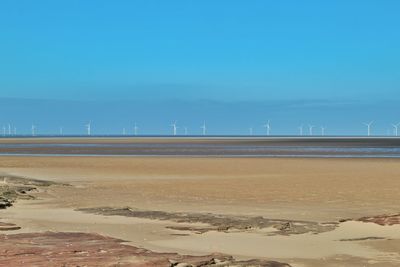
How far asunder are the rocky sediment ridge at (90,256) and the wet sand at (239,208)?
80cm

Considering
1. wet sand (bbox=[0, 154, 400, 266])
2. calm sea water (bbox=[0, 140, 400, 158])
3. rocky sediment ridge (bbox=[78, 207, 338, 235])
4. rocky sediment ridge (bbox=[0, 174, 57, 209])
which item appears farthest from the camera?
calm sea water (bbox=[0, 140, 400, 158])

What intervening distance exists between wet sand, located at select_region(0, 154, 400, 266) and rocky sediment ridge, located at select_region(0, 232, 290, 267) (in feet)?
2.63

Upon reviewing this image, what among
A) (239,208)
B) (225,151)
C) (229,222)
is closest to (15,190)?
(239,208)

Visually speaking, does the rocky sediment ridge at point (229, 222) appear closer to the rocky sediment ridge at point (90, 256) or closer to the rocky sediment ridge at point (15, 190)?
the rocky sediment ridge at point (90, 256)

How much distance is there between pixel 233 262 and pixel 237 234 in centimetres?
327

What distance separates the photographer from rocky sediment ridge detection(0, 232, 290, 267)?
970cm

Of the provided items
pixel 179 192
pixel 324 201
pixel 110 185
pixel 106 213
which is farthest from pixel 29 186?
pixel 324 201

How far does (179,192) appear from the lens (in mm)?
24047

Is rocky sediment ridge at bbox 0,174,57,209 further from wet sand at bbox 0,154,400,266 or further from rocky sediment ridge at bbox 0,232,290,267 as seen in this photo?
rocky sediment ridge at bbox 0,232,290,267

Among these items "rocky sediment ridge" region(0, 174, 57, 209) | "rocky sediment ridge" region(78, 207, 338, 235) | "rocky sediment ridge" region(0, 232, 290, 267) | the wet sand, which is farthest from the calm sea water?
"rocky sediment ridge" region(0, 232, 290, 267)

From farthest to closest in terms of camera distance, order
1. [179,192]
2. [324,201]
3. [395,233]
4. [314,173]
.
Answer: [314,173]
[179,192]
[324,201]
[395,233]

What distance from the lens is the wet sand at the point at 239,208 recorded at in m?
11.7

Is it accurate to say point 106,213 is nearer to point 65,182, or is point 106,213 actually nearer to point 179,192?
point 179,192

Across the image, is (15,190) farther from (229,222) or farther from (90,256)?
(90,256)
